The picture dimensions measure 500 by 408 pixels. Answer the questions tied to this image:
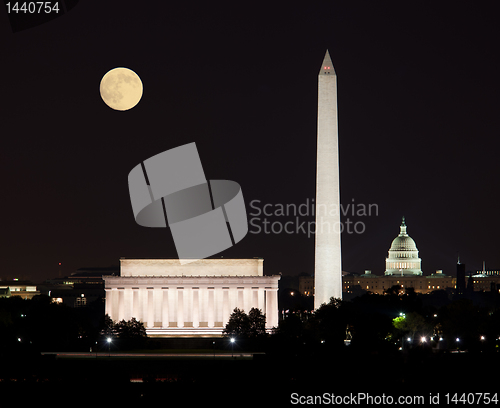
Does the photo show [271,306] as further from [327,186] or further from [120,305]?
[327,186]

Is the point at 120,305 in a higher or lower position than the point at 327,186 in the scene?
lower

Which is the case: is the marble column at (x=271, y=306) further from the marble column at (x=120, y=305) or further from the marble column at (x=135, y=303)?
the marble column at (x=120, y=305)

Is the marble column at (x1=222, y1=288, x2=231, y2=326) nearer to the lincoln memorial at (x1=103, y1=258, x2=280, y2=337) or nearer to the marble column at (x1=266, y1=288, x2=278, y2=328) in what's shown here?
the lincoln memorial at (x1=103, y1=258, x2=280, y2=337)

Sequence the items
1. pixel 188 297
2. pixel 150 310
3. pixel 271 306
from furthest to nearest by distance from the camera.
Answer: pixel 188 297
pixel 271 306
pixel 150 310

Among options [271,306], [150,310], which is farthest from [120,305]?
[271,306]

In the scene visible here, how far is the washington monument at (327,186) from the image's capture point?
134 m

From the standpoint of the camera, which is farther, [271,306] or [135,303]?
[135,303]

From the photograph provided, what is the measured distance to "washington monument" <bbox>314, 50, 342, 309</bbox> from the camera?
134500 mm

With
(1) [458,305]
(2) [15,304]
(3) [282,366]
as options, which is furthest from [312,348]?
(2) [15,304]

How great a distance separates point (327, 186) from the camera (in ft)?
445

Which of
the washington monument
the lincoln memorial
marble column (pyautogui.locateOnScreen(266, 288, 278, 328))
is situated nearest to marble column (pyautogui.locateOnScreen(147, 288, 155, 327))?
the lincoln memorial

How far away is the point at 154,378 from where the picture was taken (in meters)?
85.8

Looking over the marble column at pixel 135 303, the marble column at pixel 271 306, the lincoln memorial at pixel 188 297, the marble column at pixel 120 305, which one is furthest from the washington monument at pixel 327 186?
the marble column at pixel 120 305

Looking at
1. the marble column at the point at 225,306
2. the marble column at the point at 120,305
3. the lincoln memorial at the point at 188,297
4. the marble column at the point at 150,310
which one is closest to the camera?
the marble column at the point at 150,310
